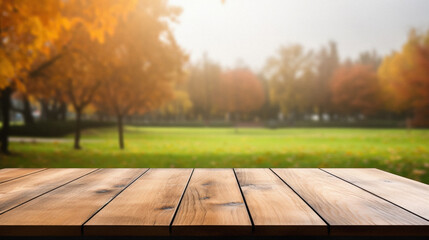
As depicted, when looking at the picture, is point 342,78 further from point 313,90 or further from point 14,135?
point 14,135

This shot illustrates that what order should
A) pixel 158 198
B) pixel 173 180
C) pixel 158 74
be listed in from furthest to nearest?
pixel 158 74 < pixel 173 180 < pixel 158 198

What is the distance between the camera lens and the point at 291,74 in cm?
4666

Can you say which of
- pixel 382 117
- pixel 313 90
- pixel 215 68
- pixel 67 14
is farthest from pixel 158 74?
pixel 382 117

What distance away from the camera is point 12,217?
1.32 m

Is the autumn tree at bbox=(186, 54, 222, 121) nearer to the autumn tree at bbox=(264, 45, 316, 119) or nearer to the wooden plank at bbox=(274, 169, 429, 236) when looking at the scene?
the autumn tree at bbox=(264, 45, 316, 119)

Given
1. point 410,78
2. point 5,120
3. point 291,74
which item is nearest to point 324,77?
point 291,74

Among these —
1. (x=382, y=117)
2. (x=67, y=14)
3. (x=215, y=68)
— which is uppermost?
(x=215, y=68)

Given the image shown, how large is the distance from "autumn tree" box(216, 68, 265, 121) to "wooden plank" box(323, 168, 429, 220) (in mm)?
46837

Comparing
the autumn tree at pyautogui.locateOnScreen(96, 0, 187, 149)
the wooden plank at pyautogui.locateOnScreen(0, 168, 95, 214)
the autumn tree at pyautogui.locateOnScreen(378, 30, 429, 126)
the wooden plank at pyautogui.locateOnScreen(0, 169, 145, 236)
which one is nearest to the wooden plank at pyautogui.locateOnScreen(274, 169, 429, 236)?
the wooden plank at pyautogui.locateOnScreen(0, 169, 145, 236)

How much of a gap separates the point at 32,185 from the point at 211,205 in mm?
1173

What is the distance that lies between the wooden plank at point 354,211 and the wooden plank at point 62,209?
3.22 ft

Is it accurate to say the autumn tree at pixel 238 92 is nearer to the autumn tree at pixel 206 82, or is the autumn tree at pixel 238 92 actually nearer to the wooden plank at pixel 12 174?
the autumn tree at pixel 206 82

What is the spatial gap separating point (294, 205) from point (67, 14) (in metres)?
10.1

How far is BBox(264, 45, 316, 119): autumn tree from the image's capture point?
4656cm
